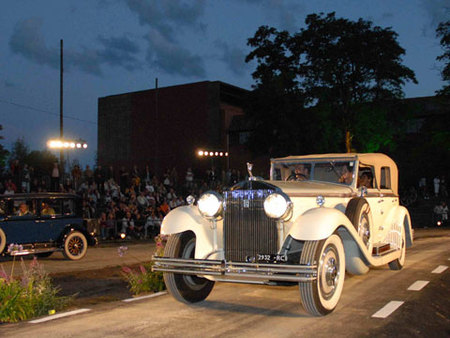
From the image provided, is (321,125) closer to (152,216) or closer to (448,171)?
(448,171)

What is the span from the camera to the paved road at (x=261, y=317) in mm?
5410

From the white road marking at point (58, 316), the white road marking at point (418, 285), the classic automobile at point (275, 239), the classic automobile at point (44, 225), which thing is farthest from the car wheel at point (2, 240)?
the white road marking at point (418, 285)

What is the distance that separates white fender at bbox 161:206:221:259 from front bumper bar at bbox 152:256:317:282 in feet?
1.51

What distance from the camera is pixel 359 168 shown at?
852 centimetres

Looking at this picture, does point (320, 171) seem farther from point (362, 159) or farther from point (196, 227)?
point (196, 227)

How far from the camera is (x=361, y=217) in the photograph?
7480 mm

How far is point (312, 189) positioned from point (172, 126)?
40.0 metres

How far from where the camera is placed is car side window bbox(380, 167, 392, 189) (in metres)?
9.41

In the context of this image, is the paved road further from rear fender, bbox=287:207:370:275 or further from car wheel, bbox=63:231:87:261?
car wheel, bbox=63:231:87:261

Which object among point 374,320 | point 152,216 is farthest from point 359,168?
point 152,216

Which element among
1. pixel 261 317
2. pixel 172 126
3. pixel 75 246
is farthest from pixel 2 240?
pixel 172 126

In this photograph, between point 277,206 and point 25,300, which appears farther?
point 25,300

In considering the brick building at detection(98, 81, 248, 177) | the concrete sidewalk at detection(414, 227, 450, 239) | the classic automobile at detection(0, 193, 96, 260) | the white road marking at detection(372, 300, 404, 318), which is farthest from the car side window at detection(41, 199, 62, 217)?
the brick building at detection(98, 81, 248, 177)

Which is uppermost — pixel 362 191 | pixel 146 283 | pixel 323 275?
pixel 362 191
